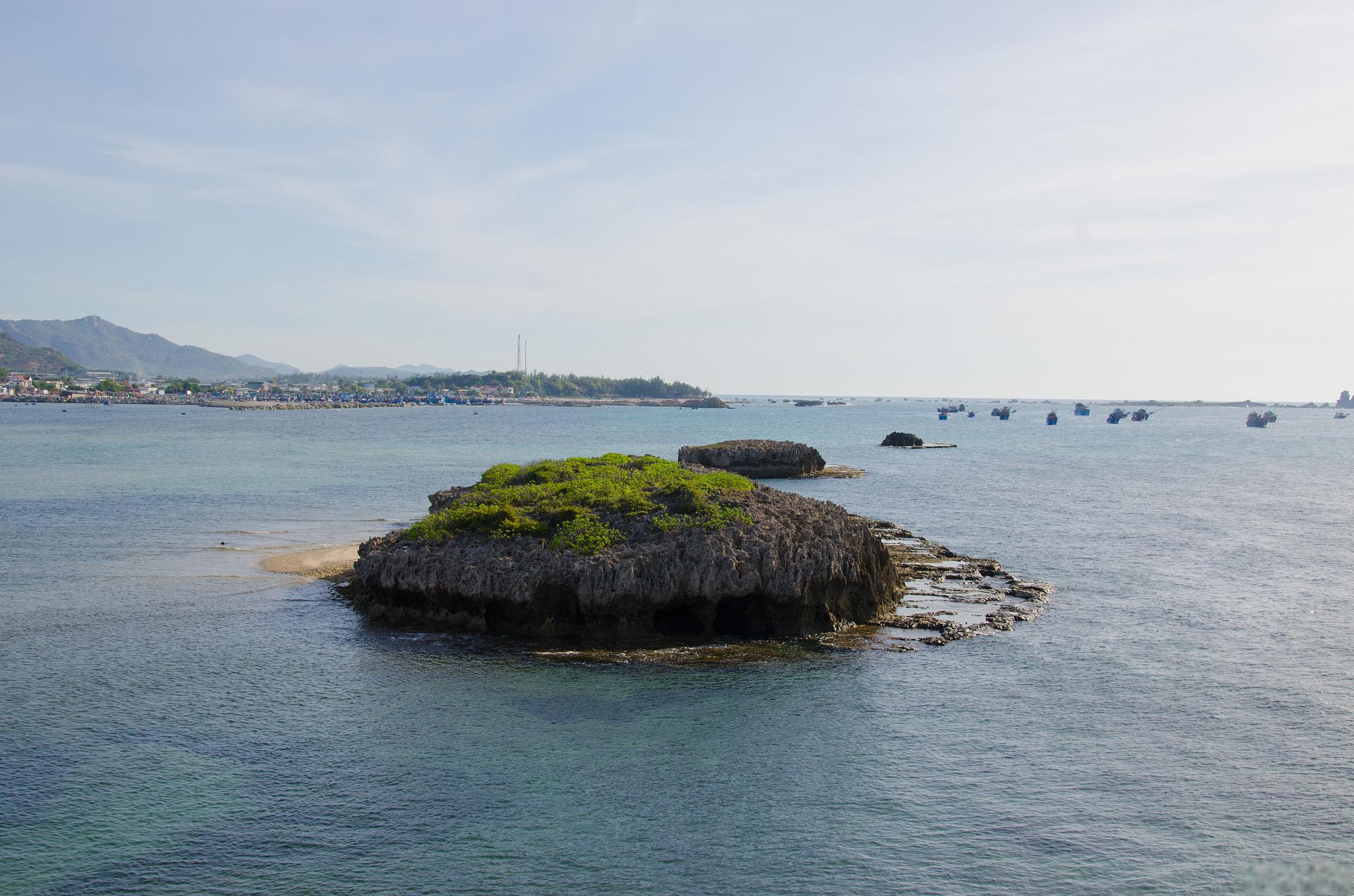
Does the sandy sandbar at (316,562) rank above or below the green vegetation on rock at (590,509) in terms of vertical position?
below

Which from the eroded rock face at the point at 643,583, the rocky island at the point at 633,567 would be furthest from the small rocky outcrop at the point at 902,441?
the eroded rock face at the point at 643,583

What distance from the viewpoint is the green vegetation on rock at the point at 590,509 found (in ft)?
105

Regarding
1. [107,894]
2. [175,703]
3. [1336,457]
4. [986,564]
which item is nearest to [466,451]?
[986,564]

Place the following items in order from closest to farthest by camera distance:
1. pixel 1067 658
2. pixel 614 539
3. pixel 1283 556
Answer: pixel 1067 658, pixel 614 539, pixel 1283 556

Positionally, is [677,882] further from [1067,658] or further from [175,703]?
[1067,658]

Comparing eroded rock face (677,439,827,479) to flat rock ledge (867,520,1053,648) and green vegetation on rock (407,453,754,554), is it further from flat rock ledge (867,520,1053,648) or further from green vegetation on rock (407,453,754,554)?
green vegetation on rock (407,453,754,554)

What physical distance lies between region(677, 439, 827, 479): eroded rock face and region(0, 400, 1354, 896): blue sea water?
45.3m

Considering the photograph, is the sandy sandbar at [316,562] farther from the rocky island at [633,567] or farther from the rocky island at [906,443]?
the rocky island at [906,443]

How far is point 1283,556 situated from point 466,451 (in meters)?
88.1

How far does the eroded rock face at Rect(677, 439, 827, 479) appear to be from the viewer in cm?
8856

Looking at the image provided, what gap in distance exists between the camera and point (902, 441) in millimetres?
131000

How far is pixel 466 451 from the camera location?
4557 inches

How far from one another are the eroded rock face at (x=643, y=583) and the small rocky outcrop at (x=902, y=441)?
9935 cm

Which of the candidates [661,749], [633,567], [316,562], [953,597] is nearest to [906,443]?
[953,597]
